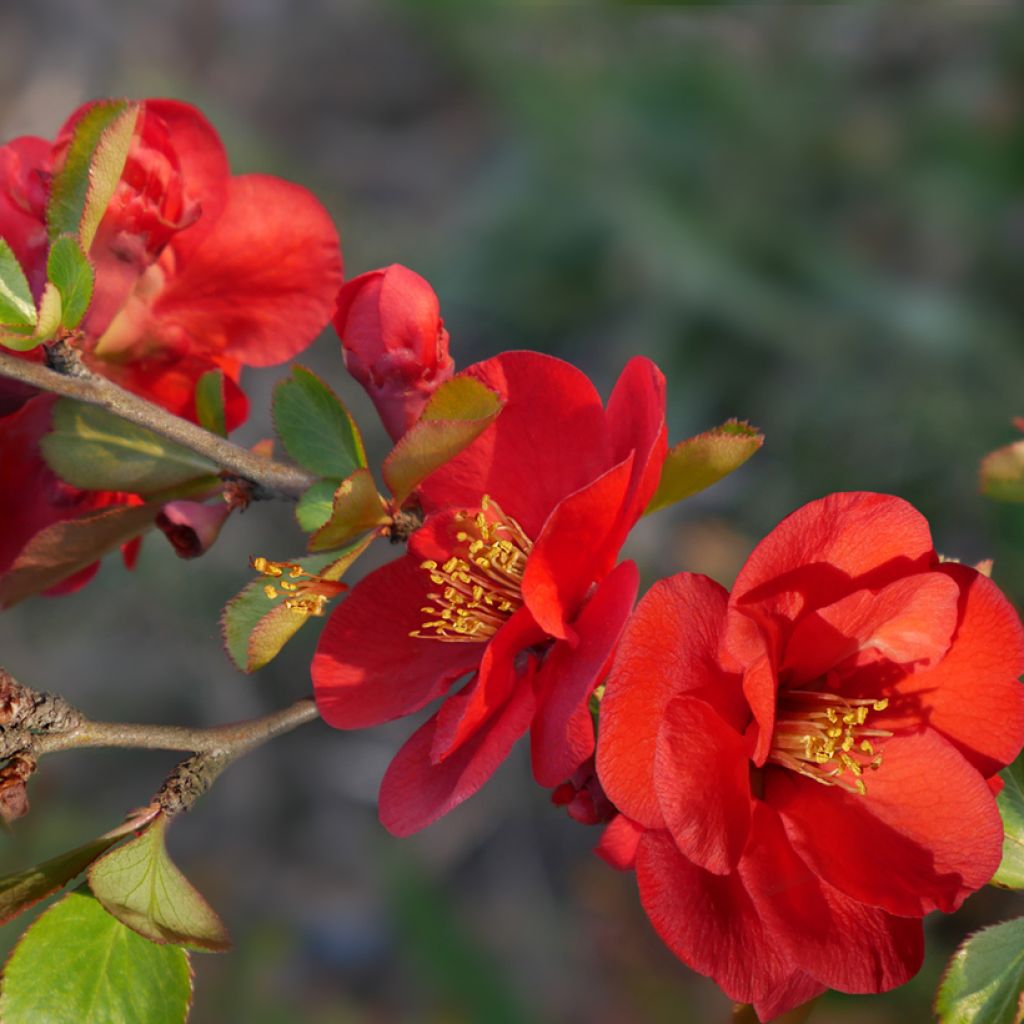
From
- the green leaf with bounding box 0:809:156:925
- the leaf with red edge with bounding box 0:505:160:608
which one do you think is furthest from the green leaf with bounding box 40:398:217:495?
the green leaf with bounding box 0:809:156:925

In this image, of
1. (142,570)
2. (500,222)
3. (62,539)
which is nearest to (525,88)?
(500,222)

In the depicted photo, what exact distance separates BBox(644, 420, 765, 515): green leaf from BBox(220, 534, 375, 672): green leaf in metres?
0.19

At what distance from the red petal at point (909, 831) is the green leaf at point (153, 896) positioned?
0.36 meters

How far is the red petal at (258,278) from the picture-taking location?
0.88 meters

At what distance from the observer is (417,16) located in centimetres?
338

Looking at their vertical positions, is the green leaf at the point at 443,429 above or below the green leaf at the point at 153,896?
above

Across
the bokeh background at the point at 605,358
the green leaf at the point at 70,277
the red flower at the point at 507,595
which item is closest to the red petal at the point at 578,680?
the red flower at the point at 507,595

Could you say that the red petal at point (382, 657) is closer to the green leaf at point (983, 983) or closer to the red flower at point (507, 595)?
the red flower at point (507, 595)

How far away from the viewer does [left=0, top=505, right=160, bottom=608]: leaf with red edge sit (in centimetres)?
73

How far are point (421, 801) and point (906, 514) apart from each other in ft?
1.09

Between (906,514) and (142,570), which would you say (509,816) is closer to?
(142,570)

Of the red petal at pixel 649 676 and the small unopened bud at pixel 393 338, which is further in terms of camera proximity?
the small unopened bud at pixel 393 338

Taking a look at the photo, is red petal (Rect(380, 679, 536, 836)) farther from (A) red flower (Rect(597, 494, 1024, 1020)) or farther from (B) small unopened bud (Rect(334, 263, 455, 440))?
(B) small unopened bud (Rect(334, 263, 455, 440))

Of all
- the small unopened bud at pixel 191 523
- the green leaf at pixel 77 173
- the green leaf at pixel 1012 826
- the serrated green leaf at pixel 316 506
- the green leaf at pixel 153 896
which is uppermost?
the green leaf at pixel 77 173
